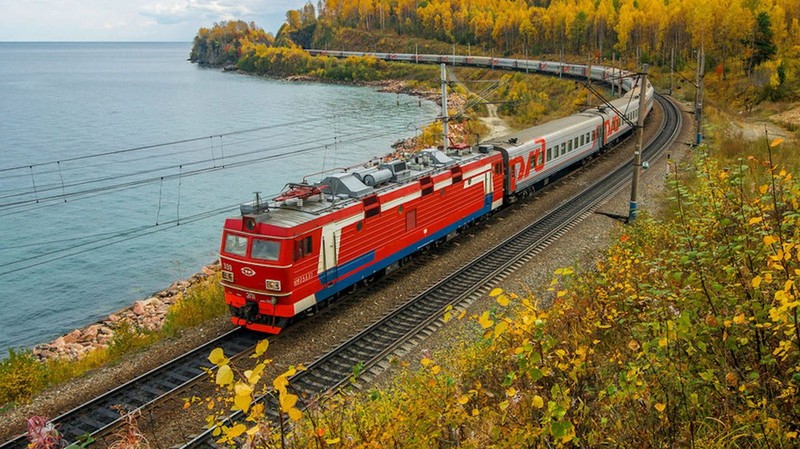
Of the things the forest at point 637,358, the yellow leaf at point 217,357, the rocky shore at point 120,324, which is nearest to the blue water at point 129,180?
the rocky shore at point 120,324

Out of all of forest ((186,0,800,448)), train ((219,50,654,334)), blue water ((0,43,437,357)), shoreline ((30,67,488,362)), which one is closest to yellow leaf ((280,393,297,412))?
forest ((186,0,800,448))

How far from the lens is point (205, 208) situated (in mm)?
36125

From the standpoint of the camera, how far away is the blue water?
26891 mm

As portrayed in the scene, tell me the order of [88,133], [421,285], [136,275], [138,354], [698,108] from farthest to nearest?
[88,133] → [698,108] → [136,275] → [421,285] → [138,354]

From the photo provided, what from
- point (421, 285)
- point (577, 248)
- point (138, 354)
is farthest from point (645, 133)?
point (138, 354)

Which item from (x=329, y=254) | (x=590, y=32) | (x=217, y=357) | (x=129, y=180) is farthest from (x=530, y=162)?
(x=590, y=32)

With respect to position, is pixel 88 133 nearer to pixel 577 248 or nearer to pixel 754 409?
pixel 577 248

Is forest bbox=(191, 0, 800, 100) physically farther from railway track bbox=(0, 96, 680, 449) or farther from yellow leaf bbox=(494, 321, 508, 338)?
yellow leaf bbox=(494, 321, 508, 338)

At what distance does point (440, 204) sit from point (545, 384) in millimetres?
12634

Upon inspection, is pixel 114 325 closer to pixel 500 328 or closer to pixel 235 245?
pixel 235 245

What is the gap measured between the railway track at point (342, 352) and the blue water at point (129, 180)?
1194cm

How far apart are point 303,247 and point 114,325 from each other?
10.5 metres

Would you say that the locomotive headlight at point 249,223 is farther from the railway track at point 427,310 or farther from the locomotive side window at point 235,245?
the railway track at point 427,310

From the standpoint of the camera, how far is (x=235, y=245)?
47.6ft
